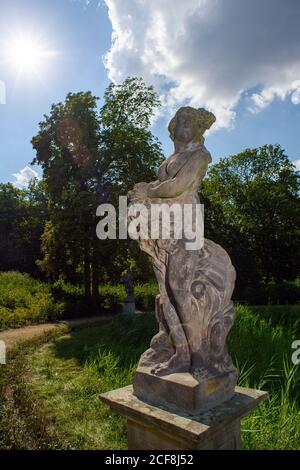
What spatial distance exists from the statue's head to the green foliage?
1097cm

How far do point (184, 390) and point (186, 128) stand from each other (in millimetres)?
2109

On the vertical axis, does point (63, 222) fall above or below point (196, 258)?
above

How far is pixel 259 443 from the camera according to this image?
3.89 meters

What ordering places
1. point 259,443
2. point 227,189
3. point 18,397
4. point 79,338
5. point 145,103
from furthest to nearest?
point 227,189, point 145,103, point 79,338, point 18,397, point 259,443

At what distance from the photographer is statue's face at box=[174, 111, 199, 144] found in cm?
313

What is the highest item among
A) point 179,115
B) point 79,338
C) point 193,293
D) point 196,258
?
point 179,115

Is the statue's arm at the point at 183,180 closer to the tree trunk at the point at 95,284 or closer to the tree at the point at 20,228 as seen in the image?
the tree trunk at the point at 95,284

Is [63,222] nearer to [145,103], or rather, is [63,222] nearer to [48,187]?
[48,187]

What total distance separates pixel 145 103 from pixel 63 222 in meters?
7.00

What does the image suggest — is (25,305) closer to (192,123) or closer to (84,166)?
(84,166)

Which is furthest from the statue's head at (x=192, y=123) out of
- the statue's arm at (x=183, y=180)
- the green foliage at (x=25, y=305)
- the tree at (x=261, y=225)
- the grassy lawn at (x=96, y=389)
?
the tree at (x=261, y=225)

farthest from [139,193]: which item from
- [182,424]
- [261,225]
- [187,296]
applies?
[261,225]

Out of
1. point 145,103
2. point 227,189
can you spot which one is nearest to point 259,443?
point 145,103

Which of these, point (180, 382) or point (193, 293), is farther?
point (193, 293)
